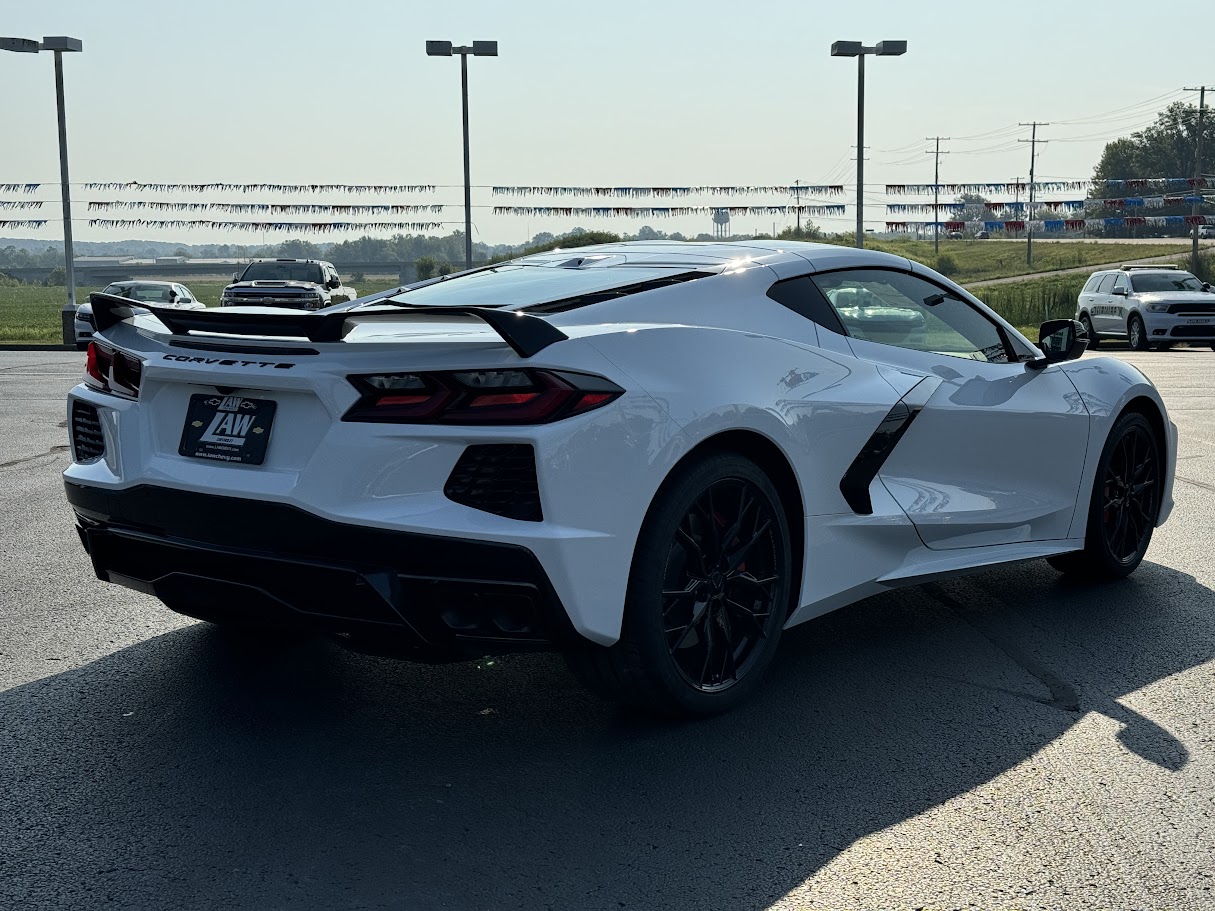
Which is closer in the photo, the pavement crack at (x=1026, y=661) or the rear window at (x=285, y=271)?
the pavement crack at (x=1026, y=661)

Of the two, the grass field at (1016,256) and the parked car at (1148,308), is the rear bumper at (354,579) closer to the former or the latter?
the parked car at (1148,308)

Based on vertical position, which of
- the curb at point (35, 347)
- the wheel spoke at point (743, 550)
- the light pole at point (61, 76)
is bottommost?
the curb at point (35, 347)

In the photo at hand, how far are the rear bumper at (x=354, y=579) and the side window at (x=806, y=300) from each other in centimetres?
158

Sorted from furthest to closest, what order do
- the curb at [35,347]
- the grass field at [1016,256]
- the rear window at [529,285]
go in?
the grass field at [1016,256]
the curb at [35,347]
the rear window at [529,285]

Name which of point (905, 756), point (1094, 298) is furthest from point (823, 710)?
point (1094, 298)

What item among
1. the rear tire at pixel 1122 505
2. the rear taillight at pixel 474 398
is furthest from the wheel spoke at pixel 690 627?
the rear tire at pixel 1122 505

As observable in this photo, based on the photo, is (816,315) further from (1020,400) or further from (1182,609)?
(1182,609)

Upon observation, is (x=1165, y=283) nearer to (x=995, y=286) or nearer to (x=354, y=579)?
(x=354, y=579)

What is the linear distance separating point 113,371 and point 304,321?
2.81 ft

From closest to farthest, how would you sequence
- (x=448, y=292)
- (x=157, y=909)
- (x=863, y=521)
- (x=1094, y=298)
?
1. (x=157, y=909)
2. (x=863, y=521)
3. (x=448, y=292)
4. (x=1094, y=298)

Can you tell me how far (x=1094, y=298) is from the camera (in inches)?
1141

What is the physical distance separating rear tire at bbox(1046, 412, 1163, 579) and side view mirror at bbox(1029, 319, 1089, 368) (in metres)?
0.47

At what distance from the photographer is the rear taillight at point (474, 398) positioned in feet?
11.9

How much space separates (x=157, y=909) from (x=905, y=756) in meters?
2.09
